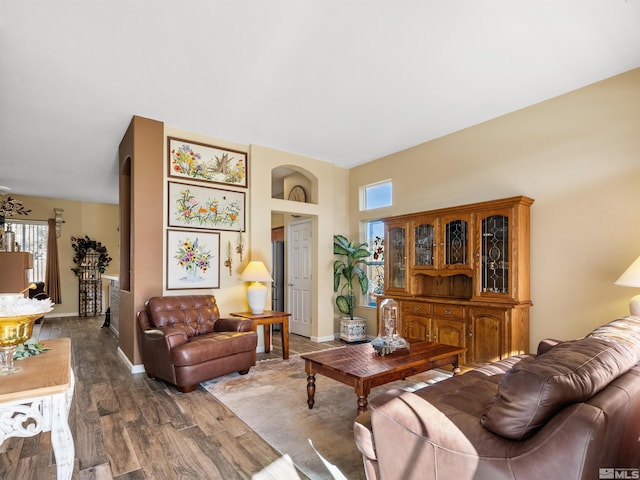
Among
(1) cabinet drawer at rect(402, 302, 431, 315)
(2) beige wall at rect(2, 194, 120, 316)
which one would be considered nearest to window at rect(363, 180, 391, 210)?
(1) cabinet drawer at rect(402, 302, 431, 315)

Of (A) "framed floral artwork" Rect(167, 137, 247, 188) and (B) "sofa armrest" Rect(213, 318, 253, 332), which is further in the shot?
(A) "framed floral artwork" Rect(167, 137, 247, 188)

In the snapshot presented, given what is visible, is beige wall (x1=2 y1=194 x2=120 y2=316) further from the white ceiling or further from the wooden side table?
the wooden side table

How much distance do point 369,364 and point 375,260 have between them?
3186 millimetres

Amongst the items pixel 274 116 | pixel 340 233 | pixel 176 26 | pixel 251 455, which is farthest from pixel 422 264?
pixel 176 26

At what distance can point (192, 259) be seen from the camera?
4.57 meters

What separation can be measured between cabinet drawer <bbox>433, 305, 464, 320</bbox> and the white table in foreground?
3652 millimetres

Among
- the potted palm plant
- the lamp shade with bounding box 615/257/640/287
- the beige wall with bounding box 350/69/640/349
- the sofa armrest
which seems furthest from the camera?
the potted palm plant

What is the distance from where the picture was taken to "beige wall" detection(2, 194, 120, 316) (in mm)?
8461

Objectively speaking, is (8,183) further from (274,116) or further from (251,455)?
(251,455)

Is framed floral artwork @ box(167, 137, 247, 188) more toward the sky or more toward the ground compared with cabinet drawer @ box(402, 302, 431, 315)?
more toward the sky

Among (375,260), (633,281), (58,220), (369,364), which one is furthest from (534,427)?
(58,220)

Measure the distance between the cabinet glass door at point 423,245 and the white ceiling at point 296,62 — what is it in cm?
129

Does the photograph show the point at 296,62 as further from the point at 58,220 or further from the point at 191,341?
the point at 58,220

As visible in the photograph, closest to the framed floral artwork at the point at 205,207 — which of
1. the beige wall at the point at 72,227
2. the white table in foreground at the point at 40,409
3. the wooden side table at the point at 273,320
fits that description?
the wooden side table at the point at 273,320
